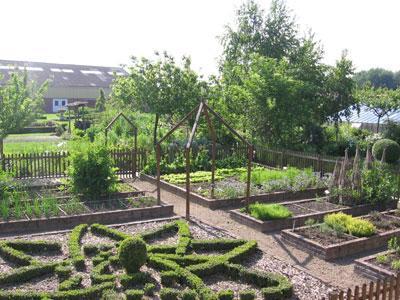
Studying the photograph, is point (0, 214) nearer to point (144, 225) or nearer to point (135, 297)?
point (144, 225)

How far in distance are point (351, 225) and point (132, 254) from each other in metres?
5.21

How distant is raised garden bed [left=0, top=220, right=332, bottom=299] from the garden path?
430 mm

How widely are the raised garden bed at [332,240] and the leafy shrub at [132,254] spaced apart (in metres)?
3.76

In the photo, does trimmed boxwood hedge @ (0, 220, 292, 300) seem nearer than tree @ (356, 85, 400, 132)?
Yes

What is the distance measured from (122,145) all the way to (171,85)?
11.8ft

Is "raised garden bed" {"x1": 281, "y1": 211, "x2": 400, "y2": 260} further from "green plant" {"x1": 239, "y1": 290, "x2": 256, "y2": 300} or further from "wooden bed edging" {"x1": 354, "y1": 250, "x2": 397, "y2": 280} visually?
"green plant" {"x1": 239, "y1": 290, "x2": 256, "y2": 300}

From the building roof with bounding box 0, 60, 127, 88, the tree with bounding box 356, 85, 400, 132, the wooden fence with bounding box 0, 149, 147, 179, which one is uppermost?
the building roof with bounding box 0, 60, 127, 88

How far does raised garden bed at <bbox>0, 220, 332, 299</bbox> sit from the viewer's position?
22.2ft

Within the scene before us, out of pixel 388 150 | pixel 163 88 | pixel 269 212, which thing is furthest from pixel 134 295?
pixel 388 150

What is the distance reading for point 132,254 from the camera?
716 centimetres

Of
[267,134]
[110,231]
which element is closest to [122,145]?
[267,134]

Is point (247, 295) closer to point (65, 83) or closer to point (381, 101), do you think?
point (381, 101)

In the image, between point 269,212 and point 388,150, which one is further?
point 388,150

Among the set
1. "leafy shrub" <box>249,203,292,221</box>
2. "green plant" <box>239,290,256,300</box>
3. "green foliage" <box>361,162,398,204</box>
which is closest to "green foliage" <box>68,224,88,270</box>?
"green plant" <box>239,290,256,300</box>
